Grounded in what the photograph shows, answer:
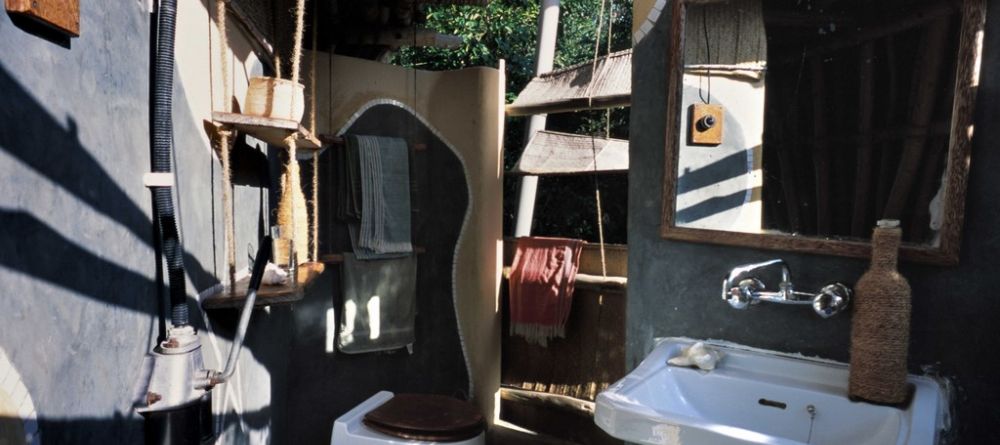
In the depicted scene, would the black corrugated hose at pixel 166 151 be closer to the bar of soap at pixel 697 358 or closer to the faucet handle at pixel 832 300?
the bar of soap at pixel 697 358

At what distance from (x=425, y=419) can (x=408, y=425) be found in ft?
0.27

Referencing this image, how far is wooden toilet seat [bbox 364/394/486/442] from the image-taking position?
1.97 m

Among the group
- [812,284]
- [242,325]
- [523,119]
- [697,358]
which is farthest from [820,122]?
[523,119]

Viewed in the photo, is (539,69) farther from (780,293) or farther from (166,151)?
(166,151)

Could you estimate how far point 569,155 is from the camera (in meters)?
2.82

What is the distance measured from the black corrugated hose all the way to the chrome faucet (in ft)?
4.06

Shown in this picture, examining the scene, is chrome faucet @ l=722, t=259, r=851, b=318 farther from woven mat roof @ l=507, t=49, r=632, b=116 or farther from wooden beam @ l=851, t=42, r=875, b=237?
woven mat roof @ l=507, t=49, r=632, b=116

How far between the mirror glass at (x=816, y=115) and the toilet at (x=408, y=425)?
103cm

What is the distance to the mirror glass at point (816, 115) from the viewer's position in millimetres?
1356

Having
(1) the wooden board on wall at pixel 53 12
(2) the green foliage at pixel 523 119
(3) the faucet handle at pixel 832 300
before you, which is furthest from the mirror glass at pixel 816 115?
(2) the green foliage at pixel 523 119

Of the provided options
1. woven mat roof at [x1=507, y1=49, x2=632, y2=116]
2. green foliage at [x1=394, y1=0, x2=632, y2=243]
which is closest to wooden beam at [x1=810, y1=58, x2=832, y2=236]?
woven mat roof at [x1=507, y1=49, x2=632, y2=116]

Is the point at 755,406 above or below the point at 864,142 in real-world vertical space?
below

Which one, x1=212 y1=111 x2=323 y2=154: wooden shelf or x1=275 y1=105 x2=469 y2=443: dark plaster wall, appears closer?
x1=212 y1=111 x2=323 y2=154: wooden shelf

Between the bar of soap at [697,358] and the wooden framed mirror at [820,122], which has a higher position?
the wooden framed mirror at [820,122]
